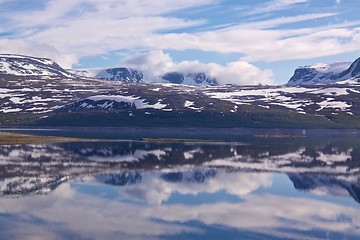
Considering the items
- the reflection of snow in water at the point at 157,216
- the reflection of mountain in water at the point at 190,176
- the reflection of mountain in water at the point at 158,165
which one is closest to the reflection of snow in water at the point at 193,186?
the reflection of mountain in water at the point at 190,176

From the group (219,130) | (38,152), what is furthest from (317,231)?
(219,130)

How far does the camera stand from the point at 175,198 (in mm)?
45625

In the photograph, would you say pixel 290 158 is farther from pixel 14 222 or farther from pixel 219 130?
pixel 219 130

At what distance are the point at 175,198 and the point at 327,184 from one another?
1856cm

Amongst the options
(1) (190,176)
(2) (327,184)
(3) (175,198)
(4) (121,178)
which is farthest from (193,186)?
(2) (327,184)

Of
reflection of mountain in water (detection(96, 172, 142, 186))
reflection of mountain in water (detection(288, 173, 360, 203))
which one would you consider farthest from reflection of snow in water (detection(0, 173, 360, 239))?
reflection of mountain in water (detection(96, 172, 142, 186))

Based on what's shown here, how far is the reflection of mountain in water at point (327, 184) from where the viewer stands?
50.9 m

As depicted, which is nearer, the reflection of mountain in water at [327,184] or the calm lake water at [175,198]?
the calm lake water at [175,198]

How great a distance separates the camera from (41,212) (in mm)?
38031

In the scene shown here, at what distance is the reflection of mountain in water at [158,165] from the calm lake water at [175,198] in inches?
4.7

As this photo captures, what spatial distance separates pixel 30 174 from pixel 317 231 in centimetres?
3339

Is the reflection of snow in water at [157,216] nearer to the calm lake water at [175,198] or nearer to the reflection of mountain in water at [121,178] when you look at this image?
the calm lake water at [175,198]

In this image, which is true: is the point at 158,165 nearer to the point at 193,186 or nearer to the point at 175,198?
the point at 193,186

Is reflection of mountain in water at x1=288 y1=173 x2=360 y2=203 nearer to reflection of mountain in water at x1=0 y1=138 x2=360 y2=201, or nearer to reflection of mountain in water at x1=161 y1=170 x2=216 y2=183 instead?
reflection of mountain in water at x1=0 y1=138 x2=360 y2=201
